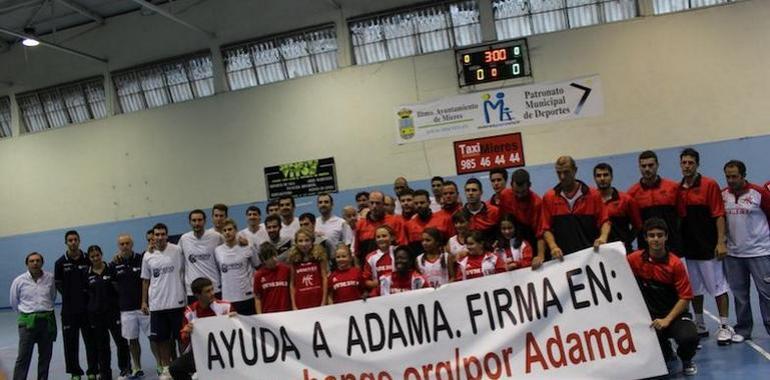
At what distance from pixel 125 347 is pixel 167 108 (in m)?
7.25

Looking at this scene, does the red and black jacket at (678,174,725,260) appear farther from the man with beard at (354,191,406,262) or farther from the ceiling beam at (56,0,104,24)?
the ceiling beam at (56,0,104,24)

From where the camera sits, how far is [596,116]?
34.0ft

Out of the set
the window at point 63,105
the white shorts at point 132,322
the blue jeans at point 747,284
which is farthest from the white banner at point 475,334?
the window at point 63,105

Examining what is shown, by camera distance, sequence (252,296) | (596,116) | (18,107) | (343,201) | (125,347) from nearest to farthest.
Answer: (252,296)
(125,347)
(596,116)
(343,201)
(18,107)

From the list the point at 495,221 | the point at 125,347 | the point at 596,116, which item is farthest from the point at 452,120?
the point at 125,347

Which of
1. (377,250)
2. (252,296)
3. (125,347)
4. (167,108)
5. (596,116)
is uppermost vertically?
(167,108)

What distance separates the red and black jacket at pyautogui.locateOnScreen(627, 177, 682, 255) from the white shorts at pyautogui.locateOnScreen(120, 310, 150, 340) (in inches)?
208

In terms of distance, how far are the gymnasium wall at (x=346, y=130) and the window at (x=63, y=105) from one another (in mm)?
304

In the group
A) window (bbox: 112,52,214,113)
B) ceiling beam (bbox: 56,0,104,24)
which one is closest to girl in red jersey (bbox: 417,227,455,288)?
window (bbox: 112,52,214,113)

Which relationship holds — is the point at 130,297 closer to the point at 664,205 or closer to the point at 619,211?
the point at 619,211

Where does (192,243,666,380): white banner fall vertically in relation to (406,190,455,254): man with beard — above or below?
below

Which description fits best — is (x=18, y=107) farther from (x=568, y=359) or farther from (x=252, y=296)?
(x=568, y=359)

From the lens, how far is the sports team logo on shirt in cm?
1112

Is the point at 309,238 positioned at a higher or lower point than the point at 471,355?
higher
